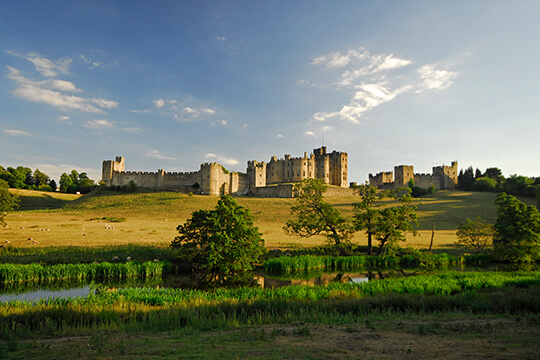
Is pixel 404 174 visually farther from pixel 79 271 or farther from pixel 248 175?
pixel 79 271

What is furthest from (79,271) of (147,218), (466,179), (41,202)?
(466,179)

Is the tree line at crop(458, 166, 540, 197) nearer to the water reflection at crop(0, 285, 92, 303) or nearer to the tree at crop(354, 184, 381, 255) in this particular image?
the tree at crop(354, 184, 381, 255)

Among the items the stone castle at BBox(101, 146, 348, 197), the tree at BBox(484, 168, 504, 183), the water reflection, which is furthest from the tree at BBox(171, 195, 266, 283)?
the tree at BBox(484, 168, 504, 183)

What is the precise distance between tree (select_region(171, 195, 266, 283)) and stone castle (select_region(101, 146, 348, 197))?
6223cm

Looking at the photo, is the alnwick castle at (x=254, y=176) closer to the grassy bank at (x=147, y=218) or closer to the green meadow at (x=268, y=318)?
the grassy bank at (x=147, y=218)

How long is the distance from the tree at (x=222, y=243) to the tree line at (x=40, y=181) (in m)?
82.5

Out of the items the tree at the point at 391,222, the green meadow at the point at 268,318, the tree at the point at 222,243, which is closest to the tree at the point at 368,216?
the tree at the point at 391,222

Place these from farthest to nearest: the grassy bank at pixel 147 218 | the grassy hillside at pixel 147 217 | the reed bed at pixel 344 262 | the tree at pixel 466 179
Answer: the tree at pixel 466 179
the grassy hillside at pixel 147 217
the grassy bank at pixel 147 218
the reed bed at pixel 344 262

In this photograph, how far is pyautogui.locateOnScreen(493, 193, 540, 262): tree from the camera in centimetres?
2208

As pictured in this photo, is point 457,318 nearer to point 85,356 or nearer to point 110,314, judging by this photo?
point 85,356

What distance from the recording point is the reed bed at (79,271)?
1709 cm

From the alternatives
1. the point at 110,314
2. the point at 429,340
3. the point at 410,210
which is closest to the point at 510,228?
the point at 410,210

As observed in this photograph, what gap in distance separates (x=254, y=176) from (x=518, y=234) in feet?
232

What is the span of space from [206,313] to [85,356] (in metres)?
4.58
